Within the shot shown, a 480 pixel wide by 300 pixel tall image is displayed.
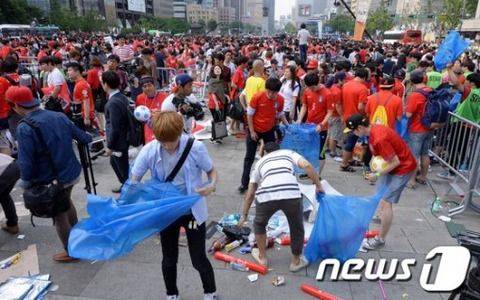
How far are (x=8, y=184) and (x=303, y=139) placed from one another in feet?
12.9

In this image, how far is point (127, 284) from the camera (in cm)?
362

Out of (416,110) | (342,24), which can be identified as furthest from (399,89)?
(342,24)

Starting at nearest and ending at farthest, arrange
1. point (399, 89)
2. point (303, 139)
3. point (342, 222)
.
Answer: point (342, 222)
point (303, 139)
point (399, 89)

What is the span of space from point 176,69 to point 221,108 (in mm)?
5444

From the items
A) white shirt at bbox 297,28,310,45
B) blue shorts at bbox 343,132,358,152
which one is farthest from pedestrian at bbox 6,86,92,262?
white shirt at bbox 297,28,310,45

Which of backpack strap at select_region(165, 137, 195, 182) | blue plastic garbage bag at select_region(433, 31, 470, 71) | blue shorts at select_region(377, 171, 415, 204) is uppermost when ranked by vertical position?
blue plastic garbage bag at select_region(433, 31, 470, 71)

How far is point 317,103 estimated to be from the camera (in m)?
6.02

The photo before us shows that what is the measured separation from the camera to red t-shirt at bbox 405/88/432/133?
Result: 5.68 metres

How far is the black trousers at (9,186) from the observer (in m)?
4.09

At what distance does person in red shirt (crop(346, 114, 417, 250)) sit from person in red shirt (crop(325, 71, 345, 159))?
246 cm

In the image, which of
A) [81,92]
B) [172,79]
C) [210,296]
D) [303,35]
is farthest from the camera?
[303,35]

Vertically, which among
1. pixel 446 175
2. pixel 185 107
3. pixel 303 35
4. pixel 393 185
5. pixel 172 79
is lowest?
pixel 446 175

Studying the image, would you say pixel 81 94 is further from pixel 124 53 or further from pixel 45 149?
pixel 124 53

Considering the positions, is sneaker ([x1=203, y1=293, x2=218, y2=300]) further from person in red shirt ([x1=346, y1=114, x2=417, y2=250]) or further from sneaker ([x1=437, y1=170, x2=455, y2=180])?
sneaker ([x1=437, y1=170, x2=455, y2=180])
